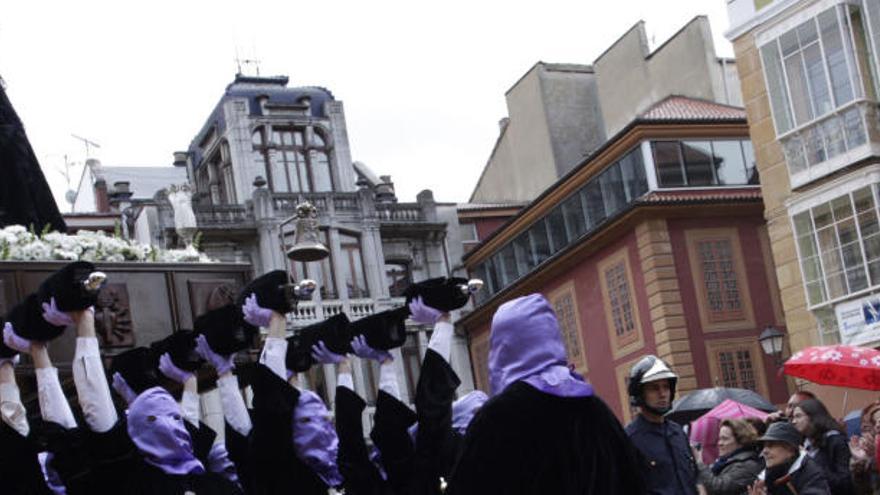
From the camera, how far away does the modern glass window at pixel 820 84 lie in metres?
25.5

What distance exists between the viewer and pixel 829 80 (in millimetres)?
25922

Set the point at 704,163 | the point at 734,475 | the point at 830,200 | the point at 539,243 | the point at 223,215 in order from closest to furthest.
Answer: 1. the point at 734,475
2. the point at 830,200
3. the point at 704,163
4. the point at 539,243
5. the point at 223,215

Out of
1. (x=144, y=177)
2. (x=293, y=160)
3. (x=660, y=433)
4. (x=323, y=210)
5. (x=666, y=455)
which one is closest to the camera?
(x=666, y=455)

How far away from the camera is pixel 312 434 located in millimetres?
9336

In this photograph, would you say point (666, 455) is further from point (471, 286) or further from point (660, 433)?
point (471, 286)

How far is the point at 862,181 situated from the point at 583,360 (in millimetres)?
13930

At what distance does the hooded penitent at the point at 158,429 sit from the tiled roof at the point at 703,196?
27394 mm

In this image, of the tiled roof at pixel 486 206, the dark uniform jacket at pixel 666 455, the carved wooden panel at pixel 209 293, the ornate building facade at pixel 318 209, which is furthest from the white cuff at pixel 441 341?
the tiled roof at pixel 486 206

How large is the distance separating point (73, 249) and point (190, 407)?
1.48 metres

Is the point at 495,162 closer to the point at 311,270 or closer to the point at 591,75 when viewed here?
the point at 591,75

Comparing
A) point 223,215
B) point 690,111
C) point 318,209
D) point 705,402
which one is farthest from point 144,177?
point 705,402

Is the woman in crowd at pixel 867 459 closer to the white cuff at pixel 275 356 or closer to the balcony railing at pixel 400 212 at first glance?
the white cuff at pixel 275 356

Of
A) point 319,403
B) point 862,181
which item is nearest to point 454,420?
point 319,403

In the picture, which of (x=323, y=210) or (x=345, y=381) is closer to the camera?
(x=345, y=381)
